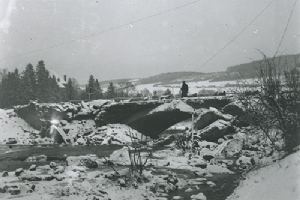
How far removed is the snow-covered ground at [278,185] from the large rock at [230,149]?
10.5 meters

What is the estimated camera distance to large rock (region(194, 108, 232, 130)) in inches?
1287

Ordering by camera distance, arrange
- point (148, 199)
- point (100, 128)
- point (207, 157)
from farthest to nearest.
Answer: point (100, 128) < point (207, 157) < point (148, 199)

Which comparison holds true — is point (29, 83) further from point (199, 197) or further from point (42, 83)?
point (199, 197)

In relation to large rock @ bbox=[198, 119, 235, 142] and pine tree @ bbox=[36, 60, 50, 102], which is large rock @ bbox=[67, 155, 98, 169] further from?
pine tree @ bbox=[36, 60, 50, 102]

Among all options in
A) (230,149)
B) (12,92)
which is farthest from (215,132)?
(12,92)

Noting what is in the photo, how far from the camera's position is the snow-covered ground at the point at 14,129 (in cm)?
4126

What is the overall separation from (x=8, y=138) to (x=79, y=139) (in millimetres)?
10570

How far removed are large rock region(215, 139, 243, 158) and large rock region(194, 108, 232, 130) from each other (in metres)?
7.21

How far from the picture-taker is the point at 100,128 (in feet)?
131

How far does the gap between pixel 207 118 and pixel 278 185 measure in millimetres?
22850

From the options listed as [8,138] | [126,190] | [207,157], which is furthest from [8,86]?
[126,190]

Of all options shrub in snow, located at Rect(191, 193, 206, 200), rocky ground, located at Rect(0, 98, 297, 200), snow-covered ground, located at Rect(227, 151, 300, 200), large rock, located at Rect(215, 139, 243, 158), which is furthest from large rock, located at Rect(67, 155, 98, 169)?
snow-covered ground, located at Rect(227, 151, 300, 200)

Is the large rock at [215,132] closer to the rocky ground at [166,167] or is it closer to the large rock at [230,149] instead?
the rocky ground at [166,167]

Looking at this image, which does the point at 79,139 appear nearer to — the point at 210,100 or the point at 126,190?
the point at 210,100
